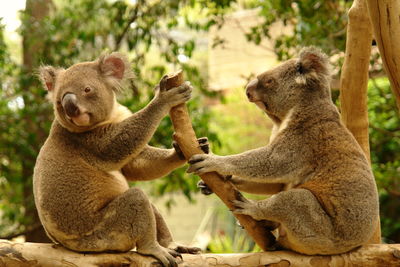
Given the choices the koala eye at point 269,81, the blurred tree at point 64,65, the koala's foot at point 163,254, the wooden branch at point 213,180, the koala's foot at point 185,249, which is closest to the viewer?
the koala's foot at point 163,254

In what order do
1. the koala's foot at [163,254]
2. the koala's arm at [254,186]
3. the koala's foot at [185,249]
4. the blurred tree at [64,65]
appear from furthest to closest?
the blurred tree at [64,65] → the koala's arm at [254,186] → the koala's foot at [185,249] → the koala's foot at [163,254]

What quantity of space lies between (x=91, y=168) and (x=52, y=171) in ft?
0.79

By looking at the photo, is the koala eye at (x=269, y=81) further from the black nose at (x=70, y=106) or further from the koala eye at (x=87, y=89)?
the black nose at (x=70, y=106)

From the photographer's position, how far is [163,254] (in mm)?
2955

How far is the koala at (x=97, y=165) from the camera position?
302cm

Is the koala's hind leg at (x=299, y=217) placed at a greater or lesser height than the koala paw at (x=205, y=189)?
lesser

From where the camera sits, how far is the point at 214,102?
13641mm

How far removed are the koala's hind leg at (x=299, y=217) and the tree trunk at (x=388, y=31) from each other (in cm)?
92

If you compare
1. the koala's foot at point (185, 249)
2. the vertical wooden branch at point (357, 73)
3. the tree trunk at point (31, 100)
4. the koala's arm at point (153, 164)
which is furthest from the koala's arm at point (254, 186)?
the tree trunk at point (31, 100)

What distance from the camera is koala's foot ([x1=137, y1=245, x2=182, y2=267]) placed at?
2924mm

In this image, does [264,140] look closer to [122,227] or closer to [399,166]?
[399,166]

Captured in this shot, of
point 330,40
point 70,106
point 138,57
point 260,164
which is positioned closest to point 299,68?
point 260,164

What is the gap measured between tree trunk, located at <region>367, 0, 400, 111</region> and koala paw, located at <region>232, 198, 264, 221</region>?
3.78ft

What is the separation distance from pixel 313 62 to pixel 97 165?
160cm
